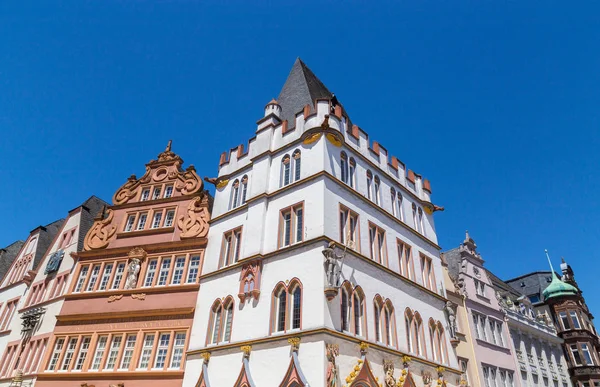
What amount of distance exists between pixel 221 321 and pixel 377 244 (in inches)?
407

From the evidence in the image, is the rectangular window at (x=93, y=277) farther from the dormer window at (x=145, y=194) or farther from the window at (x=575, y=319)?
the window at (x=575, y=319)

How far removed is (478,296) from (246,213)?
933 inches

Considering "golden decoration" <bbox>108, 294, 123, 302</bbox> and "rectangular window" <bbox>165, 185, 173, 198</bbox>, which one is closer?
"golden decoration" <bbox>108, 294, 123, 302</bbox>

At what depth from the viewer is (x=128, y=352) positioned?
2572 cm

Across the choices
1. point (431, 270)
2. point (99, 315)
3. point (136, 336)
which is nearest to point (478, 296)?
point (431, 270)

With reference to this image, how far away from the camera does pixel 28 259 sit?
38.4 metres

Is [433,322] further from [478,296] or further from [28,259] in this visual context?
[28,259]

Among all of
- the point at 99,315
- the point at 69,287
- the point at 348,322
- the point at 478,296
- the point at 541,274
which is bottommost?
the point at 348,322

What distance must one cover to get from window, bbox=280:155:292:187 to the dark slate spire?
3097 millimetres

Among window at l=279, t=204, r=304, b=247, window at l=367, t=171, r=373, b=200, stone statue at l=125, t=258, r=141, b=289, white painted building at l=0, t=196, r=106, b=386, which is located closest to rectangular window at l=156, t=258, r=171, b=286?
stone statue at l=125, t=258, r=141, b=289

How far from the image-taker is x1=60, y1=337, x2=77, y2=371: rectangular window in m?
26.4

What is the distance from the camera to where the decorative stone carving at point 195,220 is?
28781 millimetres

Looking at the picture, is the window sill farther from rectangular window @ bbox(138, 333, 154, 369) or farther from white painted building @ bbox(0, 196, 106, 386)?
rectangular window @ bbox(138, 333, 154, 369)

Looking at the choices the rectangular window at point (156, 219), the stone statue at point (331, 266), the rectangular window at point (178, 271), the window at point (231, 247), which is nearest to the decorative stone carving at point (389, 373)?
the stone statue at point (331, 266)
